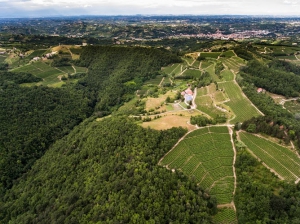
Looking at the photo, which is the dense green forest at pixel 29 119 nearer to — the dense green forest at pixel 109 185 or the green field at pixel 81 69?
the dense green forest at pixel 109 185

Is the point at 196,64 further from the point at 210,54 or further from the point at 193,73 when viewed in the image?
the point at 210,54

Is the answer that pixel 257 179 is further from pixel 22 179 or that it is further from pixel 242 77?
pixel 22 179

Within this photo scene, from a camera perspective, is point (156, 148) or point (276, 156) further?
point (156, 148)

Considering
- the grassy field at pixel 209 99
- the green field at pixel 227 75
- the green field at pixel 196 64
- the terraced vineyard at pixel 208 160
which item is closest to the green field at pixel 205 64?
the green field at pixel 196 64

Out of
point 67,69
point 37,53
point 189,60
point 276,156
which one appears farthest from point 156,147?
point 37,53

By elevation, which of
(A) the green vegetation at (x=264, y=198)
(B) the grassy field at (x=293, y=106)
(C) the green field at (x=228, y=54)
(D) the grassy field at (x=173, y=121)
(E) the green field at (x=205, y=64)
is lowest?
(B) the grassy field at (x=293, y=106)
